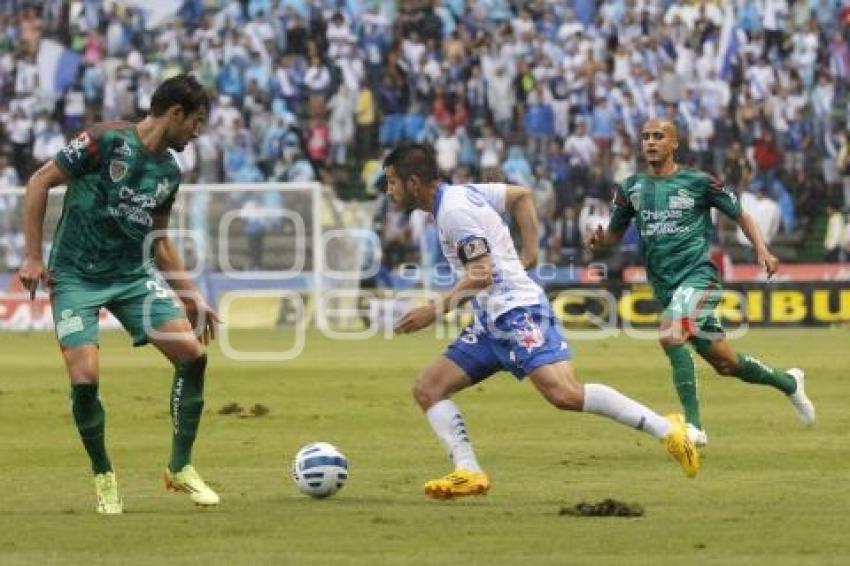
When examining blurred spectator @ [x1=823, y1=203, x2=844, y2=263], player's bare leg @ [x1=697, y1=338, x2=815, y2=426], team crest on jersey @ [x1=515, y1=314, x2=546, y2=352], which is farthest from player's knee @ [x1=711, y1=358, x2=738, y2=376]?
blurred spectator @ [x1=823, y1=203, x2=844, y2=263]

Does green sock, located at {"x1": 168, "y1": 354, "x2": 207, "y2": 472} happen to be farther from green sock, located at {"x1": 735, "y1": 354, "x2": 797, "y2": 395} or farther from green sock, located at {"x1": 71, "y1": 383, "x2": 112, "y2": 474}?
green sock, located at {"x1": 735, "y1": 354, "x2": 797, "y2": 395}

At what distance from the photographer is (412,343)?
31062 millimetres

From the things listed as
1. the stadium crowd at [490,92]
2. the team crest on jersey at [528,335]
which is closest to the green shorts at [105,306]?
the team crest on jersey at [528,335]

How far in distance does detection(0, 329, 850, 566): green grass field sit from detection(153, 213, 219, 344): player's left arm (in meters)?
1.07

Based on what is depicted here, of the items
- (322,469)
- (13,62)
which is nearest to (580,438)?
(322,469)

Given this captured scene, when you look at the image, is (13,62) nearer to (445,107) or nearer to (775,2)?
(445,107)

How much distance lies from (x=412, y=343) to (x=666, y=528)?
67.5ft

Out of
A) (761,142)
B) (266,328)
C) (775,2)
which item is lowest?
(266,328)

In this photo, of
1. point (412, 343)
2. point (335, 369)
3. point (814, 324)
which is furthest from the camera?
point (814, 324)

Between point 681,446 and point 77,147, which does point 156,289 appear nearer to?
point 77,147

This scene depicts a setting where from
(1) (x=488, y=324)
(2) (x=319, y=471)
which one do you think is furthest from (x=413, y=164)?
(2) (x=319, y=471)

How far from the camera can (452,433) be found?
39.5ft

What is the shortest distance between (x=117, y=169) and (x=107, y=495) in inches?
71.3

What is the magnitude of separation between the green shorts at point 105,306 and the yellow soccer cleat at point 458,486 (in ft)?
5.72
